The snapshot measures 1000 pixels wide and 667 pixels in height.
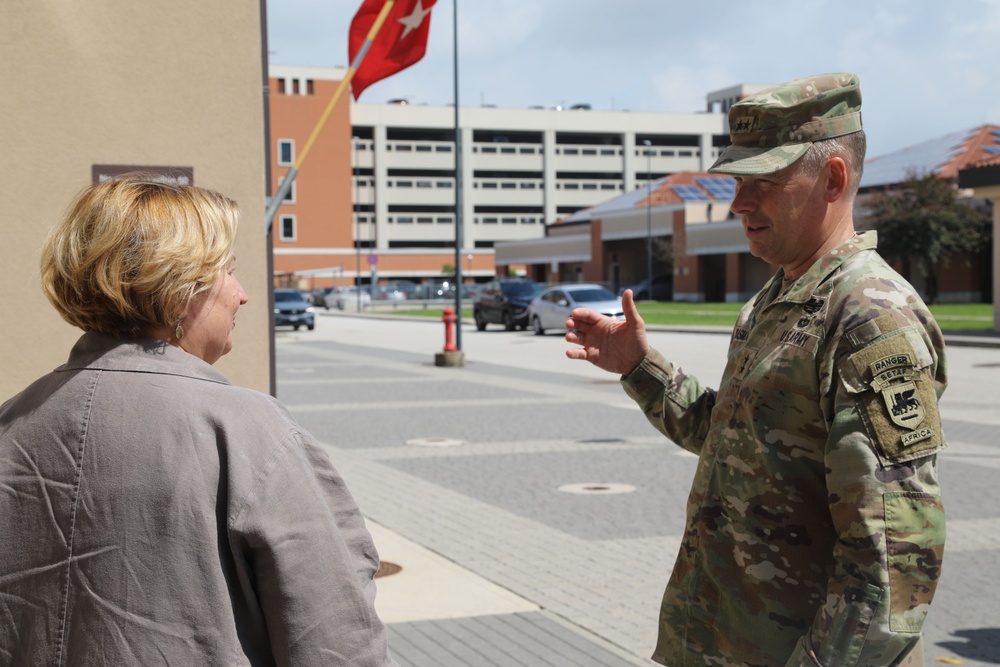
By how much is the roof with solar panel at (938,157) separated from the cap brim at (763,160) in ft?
178

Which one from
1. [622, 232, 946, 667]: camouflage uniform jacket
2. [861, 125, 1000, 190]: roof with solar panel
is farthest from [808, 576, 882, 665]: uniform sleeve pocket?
[861, 125, 1000, 190]: roof with solar panel

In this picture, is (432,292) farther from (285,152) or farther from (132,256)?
(132,256)

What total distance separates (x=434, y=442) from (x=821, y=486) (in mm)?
10310

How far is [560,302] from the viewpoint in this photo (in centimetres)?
3569

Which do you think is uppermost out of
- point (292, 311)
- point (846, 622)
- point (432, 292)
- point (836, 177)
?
point (836, 177)

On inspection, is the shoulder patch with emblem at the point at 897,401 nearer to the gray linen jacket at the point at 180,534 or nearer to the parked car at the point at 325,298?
the gray linen jacket at the point at 180,534

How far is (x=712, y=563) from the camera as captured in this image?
252 centimetres


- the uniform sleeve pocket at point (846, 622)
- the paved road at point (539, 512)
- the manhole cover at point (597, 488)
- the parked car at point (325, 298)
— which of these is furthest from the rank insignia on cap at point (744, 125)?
the parked car at point (325, 298)

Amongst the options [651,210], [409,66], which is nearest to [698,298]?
[651,210]

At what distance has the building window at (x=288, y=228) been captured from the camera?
102938mm

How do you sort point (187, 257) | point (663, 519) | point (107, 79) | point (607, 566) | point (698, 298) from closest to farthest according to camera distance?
point (187, 257)
point (107, 79)
point (607, 566)
point (663, 519)
point (698, 298)

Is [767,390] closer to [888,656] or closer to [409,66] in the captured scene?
[888,656]

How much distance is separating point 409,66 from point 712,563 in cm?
734

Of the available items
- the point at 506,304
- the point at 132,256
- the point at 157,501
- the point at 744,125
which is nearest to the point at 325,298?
the point at 506,304
